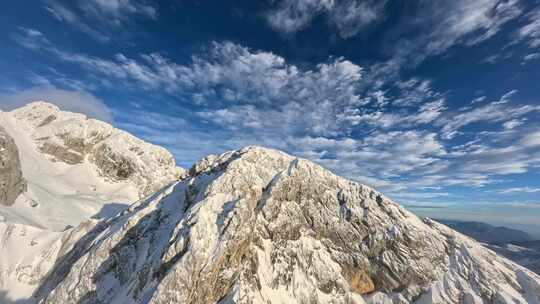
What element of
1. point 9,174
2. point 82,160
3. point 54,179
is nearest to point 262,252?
point 9,174

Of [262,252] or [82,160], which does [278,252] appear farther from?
[82,160]

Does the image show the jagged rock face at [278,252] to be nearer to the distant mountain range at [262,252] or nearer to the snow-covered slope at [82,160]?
the distant mountain range at [262,252]

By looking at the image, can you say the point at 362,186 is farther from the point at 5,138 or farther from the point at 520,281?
the point at 5,138

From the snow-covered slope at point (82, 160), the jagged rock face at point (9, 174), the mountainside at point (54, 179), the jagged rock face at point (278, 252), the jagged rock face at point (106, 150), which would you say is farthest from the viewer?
the jagged rock face at point (106, 150)

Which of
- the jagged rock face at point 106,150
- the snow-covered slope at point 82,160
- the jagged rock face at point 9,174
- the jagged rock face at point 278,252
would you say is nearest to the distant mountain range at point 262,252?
the jagged rock face at point 278,252

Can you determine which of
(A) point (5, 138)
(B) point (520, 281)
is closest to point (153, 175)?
(A) point (5, 138)

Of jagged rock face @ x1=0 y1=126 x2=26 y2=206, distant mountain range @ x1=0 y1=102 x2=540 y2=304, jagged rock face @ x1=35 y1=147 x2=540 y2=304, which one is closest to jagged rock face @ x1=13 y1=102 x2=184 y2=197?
jagged rock face @ x1=0 y1=126 x2=26 y2=206
